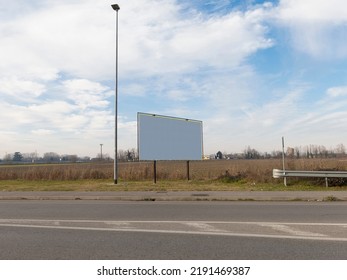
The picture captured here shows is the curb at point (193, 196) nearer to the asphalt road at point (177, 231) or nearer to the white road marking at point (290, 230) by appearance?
the asphalt road at point (177, 231)

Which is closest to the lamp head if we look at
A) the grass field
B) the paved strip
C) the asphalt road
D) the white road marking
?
the grass field

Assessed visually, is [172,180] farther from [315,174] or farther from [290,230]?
[290,230]

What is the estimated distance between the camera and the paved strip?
6.74 m

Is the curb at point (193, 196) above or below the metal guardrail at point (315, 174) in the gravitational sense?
below

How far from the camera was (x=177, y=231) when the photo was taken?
7176 millimetres

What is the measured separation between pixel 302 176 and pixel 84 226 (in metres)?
12.3

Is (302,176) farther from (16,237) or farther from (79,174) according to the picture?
(79,174)

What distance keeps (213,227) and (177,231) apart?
0.92 m

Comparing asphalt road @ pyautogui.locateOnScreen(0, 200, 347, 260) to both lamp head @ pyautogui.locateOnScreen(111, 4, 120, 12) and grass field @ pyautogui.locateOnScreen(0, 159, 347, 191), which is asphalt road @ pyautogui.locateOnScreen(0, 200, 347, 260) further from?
lamp head @ pyautogui.locateOnScreen(111, 4, 120, 12)

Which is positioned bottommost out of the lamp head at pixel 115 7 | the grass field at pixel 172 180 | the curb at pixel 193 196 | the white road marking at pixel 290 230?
the white road marking at pixel 290 230

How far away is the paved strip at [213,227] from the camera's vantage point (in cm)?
674

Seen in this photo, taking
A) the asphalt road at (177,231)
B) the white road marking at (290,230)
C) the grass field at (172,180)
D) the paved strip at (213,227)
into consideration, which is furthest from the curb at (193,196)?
the white road marking at (290,230)

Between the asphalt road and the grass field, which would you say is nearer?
the asphalt road

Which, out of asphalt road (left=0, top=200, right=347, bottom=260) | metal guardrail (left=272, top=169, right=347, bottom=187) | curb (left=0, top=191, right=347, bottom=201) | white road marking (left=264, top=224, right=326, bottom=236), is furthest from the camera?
metal guardrail (left=272, top=169, right=347, bottom=187)
